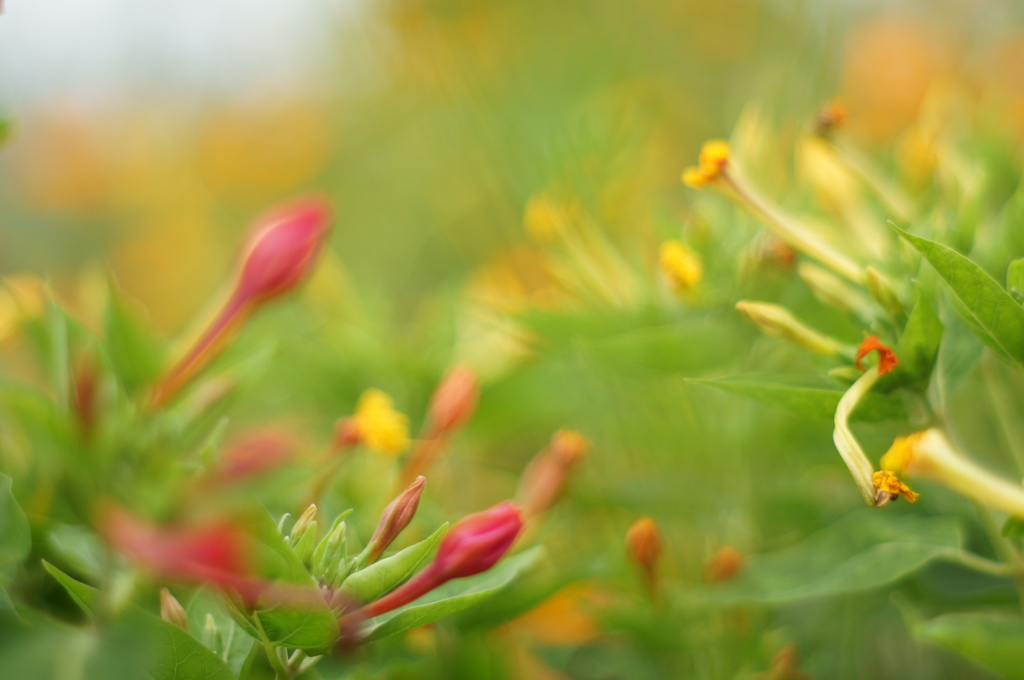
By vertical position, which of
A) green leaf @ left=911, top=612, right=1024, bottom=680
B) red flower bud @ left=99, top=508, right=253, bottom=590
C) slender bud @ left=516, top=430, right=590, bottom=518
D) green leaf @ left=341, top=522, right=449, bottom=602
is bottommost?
slender bud @ left=516, top=430, right=590, bottom=518

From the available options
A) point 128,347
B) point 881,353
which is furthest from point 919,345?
point 128,347

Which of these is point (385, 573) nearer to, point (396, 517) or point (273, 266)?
point (396, 517)

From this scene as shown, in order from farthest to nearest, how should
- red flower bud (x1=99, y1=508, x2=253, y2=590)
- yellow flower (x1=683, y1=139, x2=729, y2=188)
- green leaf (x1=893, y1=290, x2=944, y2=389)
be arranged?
1. yellow flower (x1=683, y1=139, x2=729, y2=188)
2. green leaf (x1=893, y1=290, x2=944, y2=389)
3. red flower bud (x1=99, y1=508, x2=253, y2=590)

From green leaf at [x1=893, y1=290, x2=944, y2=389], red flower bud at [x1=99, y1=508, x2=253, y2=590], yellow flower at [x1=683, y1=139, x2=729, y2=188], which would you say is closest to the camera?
red flower bud at [x1=99, y1=508, x2=253, y2=590]

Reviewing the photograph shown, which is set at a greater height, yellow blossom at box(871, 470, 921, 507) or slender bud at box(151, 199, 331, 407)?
slender bud at box(151, 199, 331, 407)

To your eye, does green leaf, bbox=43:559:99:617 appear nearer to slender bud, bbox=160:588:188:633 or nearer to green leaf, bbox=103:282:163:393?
slender bud, bbox=160:588:188:633

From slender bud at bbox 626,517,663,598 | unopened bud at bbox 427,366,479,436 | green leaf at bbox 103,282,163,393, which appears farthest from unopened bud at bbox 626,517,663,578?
green leaf at bbox 103,282,163,393

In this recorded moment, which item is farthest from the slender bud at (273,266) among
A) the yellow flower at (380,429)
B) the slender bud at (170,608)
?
the slender bud at (170,608)

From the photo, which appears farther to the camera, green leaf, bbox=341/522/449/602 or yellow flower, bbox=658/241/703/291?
yellow flower, bbox=658/241/703/291

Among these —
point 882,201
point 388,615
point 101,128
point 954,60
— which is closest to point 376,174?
point 101,128
